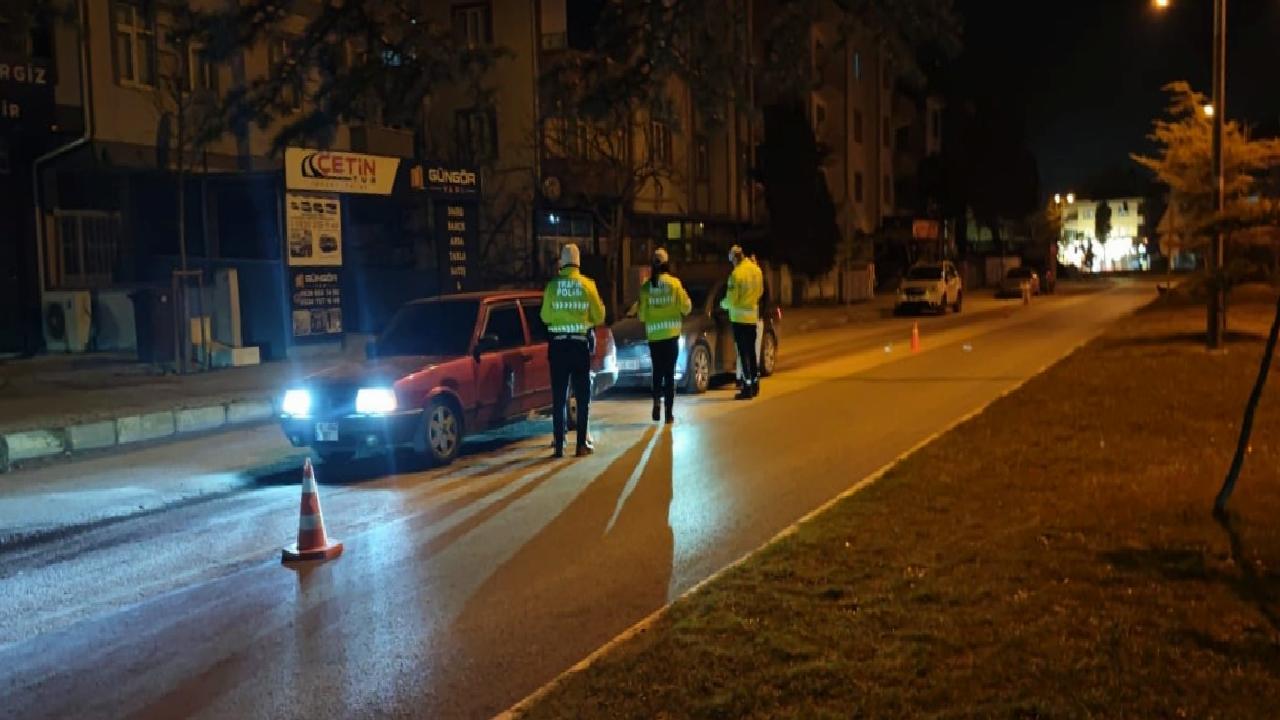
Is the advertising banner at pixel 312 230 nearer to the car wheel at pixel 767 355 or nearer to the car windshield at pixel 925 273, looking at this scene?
the car wheel at pixel 767 355

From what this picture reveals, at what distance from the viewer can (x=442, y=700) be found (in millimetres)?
4859

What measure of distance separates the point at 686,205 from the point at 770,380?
2408cm

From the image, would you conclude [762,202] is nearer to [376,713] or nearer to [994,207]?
[994,207]

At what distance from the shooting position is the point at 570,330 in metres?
10.6

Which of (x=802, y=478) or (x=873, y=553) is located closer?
(x=873, y=553)

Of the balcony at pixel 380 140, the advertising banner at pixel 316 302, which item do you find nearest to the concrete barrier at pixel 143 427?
the advertising banner at pixel 316 302

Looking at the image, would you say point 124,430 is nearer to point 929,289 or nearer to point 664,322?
point 664,322

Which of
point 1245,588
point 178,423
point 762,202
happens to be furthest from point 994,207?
point 1245,588

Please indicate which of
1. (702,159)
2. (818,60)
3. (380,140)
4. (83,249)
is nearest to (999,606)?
(83,249)

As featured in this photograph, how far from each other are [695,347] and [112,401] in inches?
309

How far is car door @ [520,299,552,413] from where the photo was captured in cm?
1185

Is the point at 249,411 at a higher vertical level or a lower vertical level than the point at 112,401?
lower

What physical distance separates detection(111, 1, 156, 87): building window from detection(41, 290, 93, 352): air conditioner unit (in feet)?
14.6

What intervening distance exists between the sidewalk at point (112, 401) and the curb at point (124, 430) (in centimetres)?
1
